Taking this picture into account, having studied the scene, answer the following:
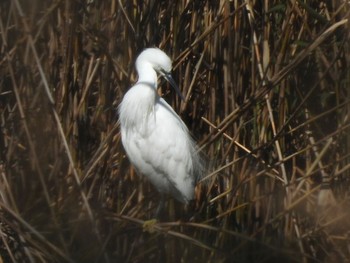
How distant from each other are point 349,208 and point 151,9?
940 mm

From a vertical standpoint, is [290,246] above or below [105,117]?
below

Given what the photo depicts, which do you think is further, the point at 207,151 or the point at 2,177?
the point at 207,151

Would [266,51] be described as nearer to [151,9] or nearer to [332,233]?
[151,9]

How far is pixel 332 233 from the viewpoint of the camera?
3393 millimetres

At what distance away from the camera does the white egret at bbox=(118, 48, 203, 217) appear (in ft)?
11.3

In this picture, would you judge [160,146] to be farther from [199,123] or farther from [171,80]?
[171,80]

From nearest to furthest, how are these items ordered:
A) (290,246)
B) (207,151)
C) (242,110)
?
(242,110)
(290,246)
(207,151)

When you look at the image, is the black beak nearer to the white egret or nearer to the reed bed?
the white egret

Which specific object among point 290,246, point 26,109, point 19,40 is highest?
point 19,40

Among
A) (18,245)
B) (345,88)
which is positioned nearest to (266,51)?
Result: (345,88)

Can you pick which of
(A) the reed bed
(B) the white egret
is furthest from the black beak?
(A) the reed bed

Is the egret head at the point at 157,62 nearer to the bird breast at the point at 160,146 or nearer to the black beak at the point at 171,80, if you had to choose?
the black beak at the point at 171,80

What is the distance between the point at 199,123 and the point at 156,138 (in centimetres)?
17

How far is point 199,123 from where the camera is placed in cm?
363
